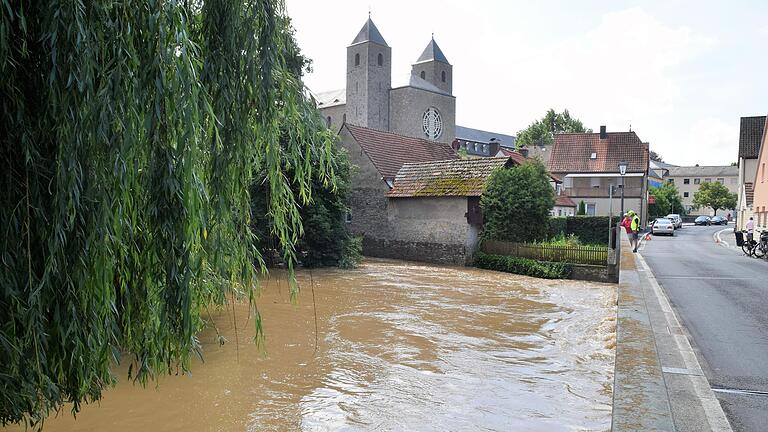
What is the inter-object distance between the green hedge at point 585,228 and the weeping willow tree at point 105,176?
2914cm

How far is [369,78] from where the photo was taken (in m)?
63.2

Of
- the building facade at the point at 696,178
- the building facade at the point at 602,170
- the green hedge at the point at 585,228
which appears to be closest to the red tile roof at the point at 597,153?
the building facade at the point at 602,170

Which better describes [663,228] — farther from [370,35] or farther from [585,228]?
[370,35]

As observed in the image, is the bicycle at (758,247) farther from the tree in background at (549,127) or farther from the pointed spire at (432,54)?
the tree in background at (549,127)

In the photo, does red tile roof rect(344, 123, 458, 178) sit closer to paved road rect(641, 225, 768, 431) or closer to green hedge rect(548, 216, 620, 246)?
green hedge rect(548, 216, 620, 246)

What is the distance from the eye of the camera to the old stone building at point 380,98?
2506 inches

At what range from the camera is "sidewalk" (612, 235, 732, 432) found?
3.41 meters

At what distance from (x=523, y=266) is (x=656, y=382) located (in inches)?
756

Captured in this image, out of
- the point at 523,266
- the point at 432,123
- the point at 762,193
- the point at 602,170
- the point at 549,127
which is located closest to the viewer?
the point at 523,266

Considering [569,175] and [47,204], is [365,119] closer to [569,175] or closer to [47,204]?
[569,175]

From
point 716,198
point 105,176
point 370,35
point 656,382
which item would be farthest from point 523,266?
point 716,198

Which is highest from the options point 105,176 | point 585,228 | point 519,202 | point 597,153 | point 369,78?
point 369,78

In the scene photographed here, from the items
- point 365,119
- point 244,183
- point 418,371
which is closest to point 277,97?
point 244,183

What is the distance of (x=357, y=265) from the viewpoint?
24.4 meters
